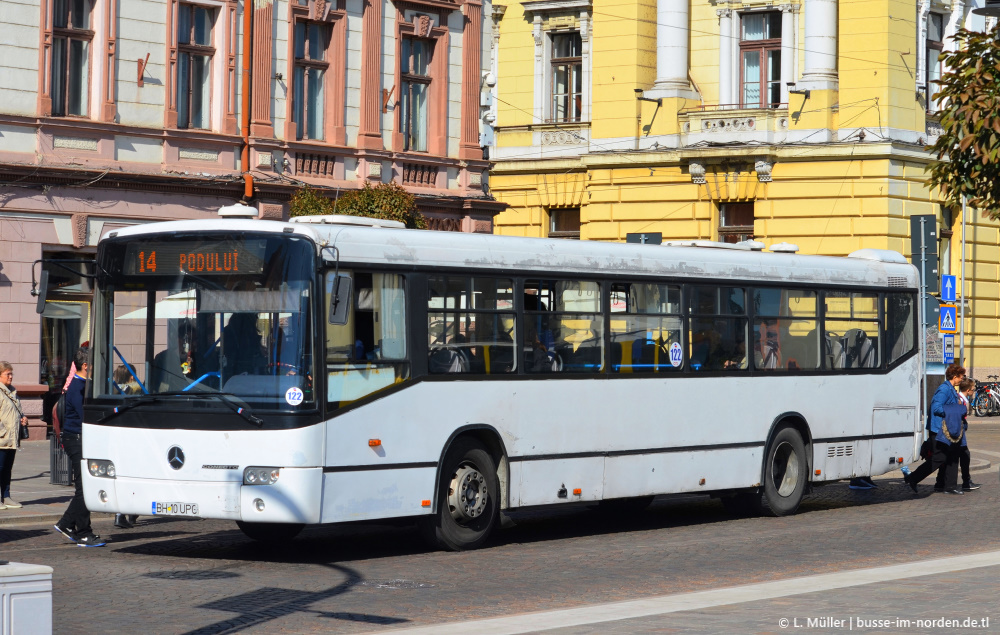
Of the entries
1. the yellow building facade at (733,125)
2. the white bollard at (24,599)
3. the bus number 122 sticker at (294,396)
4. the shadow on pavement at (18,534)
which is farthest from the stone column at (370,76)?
the white bollard at (24,599)

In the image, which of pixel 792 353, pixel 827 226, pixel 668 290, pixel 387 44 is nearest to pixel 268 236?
pixel 668 290

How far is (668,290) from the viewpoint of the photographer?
17.0 metres

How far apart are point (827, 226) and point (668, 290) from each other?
24352 mm

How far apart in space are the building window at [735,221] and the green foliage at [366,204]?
15913 mm

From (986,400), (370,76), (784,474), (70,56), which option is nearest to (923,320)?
(784,474)

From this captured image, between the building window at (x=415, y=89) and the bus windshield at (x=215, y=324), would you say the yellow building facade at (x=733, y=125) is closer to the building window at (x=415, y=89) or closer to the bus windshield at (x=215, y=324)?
Answer: the building window at (x=415, y=89)

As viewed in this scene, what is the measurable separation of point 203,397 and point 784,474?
7.87 meters

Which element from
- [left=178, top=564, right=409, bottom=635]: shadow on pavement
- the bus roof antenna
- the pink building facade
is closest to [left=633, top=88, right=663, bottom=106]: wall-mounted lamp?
the pink building facade

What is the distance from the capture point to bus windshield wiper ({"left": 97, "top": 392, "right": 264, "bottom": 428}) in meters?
13.2

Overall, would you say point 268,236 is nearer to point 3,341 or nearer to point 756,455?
point 756,455

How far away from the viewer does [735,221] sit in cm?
4262

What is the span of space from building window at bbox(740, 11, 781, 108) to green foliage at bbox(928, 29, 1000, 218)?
862 inches

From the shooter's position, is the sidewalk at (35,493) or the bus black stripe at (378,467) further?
the sidewalk at (35,493)

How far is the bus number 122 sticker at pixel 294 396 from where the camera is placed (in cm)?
1317
